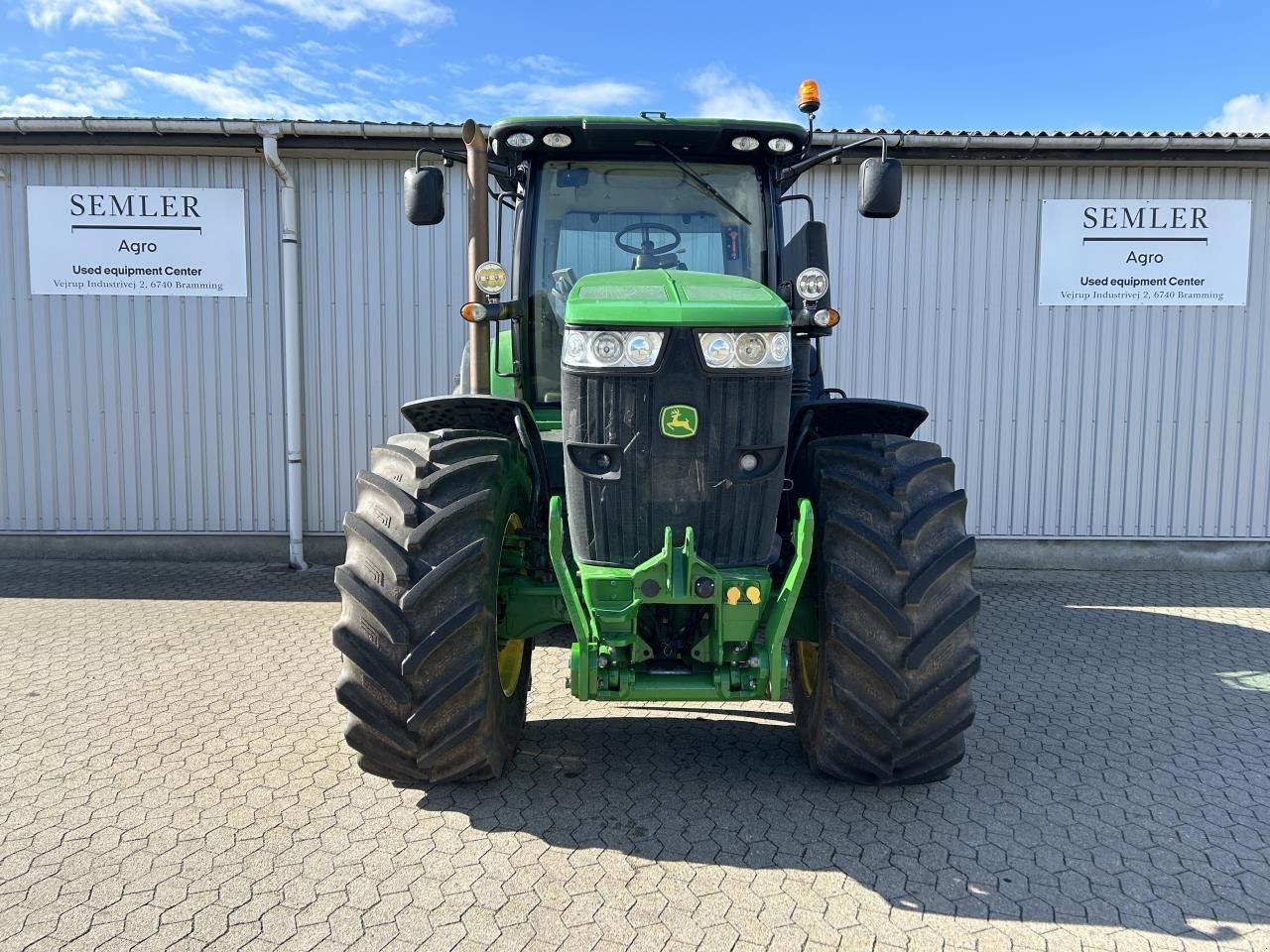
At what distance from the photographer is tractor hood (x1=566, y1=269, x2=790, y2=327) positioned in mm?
3117

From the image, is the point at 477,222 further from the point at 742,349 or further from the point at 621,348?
the point at 742,349

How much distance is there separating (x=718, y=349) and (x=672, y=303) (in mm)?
228

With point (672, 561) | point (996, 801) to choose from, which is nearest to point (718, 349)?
point (672, 561)

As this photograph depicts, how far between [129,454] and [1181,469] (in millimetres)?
8862

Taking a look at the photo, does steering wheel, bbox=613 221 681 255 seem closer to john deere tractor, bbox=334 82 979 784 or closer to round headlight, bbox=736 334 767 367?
john deere tractor, bbox=334 82 979 784

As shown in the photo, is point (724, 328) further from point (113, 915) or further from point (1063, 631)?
point (1063, 631)

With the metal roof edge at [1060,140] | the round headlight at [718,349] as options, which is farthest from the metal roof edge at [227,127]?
the round headlight at [718,349]

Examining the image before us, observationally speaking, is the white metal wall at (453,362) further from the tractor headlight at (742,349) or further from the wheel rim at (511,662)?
the tractor headlight at (742,349)

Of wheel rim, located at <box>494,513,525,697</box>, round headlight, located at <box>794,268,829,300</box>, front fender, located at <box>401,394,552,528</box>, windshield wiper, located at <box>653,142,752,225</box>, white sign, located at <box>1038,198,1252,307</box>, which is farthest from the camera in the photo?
white sign, located at <box>1038,198,1252,307</box>

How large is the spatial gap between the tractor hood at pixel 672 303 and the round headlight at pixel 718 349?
0.04m

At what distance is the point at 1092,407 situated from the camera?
310 inches

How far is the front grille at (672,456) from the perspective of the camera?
314 cm

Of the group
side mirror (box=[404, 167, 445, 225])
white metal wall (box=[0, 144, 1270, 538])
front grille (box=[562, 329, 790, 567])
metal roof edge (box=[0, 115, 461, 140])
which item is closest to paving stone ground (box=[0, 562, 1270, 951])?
front grille (box=[562, 329, 790, 567])

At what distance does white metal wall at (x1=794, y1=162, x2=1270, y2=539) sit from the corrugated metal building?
19 millimetres
